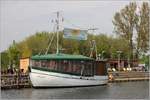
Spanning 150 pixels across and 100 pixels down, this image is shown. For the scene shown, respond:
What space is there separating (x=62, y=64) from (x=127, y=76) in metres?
18.6

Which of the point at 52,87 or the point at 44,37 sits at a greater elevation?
the point at 44,37

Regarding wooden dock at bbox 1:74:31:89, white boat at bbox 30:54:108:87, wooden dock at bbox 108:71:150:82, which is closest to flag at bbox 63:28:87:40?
wooden dock at bbox 108:71:150:82

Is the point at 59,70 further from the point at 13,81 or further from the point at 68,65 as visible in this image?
the point at 13,81

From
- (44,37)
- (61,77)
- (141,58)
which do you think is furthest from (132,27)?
(61,77)

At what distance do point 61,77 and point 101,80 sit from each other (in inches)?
250

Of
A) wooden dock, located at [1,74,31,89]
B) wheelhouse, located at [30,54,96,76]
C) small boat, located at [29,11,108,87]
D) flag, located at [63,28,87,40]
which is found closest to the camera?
wooden dock, located at [1,74,31,89]

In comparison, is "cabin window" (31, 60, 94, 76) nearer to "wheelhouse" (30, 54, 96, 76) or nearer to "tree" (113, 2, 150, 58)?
"wheelhouse" (30, 54, 96, 76)

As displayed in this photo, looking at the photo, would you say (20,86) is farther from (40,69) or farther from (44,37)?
(44,37)

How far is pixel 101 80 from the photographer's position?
4756 cm

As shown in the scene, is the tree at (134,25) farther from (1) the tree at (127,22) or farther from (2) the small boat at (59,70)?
(2) the small boat at (59,70)

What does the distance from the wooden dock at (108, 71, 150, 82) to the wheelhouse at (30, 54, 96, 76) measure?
468 inches

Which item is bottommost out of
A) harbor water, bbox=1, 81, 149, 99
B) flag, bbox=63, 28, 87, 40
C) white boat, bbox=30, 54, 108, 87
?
harbor water, bbox=1, 81, 149, 99

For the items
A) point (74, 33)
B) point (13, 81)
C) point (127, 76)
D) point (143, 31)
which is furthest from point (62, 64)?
point (143, 31)

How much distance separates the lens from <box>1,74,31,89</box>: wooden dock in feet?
137
